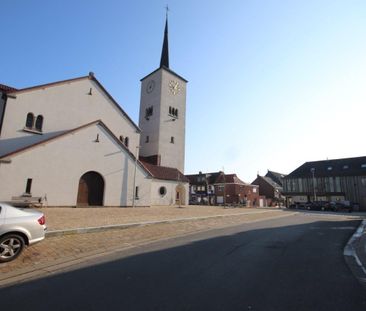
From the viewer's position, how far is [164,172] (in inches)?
1544

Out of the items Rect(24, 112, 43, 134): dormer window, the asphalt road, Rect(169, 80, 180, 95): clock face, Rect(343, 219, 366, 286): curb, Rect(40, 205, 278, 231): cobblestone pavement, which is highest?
Rect(169, 80, 180, 95): clock face

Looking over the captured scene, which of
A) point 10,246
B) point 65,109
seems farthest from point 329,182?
point 10,246

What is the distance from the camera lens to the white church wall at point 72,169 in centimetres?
2031

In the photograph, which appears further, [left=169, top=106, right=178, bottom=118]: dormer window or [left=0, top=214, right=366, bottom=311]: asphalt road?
[left=169, top=106, right=178, bottom=118]: dormer window

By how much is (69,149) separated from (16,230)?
17429 millimetres

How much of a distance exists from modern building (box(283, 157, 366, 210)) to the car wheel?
64875 mm

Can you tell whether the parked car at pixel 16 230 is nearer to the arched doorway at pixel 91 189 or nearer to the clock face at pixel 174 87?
the arched doorway at pixel 91 189

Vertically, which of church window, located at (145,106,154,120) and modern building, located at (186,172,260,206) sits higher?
church window, located at (145,106,154,120)

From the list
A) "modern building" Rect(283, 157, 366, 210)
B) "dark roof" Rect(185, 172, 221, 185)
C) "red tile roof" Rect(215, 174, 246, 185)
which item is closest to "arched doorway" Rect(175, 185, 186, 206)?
"red tile roof" Rect(215, 174, 246, 185)

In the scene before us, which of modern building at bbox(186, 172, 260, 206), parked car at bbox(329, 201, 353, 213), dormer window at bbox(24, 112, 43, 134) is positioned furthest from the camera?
modern building at bbox(186, 172, 260, 206)

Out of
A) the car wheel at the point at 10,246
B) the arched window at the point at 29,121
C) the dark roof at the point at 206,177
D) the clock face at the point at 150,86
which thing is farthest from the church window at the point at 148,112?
the car wheel at the point at 10,246

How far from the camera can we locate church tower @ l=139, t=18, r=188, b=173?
43.3 meters

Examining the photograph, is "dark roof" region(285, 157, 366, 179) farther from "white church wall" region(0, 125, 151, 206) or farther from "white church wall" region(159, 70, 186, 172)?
"white church wall" region(0, 125, 151, 206)

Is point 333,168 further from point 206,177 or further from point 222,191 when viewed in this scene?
point 206,177
